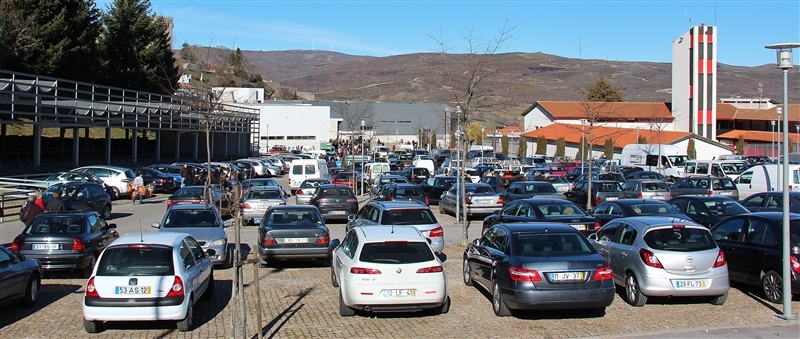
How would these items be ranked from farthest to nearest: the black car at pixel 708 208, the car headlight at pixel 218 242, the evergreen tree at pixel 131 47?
the evergreen tree at pixel 131 47, the black car at pixel 708 208, the car headlight at pixel 218 242

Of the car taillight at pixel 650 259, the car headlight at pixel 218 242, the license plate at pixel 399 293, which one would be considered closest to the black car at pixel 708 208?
the car taillight at pixel 650 259

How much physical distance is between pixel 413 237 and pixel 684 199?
1167 centimetres

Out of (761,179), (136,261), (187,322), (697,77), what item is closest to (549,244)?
(187,322)

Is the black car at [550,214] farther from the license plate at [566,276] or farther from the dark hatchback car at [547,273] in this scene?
the license plate at [566,276]

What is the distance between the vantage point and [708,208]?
19219 millimetres

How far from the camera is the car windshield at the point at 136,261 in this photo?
33.1 ft

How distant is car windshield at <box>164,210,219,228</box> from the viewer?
16.9 meters

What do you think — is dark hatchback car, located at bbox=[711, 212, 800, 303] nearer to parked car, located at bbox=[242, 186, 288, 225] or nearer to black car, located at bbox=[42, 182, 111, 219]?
parked car, located at bbox=[242, 186, 288, 225]

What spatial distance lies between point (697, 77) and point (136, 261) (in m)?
79.9

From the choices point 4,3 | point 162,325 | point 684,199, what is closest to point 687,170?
point 684,199

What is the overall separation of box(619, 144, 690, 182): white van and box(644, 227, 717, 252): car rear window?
36556 mm

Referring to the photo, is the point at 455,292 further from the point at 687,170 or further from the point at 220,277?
the point at 687,170

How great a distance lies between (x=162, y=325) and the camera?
10648 millimetres

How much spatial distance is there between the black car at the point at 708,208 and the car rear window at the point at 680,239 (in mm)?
7251
